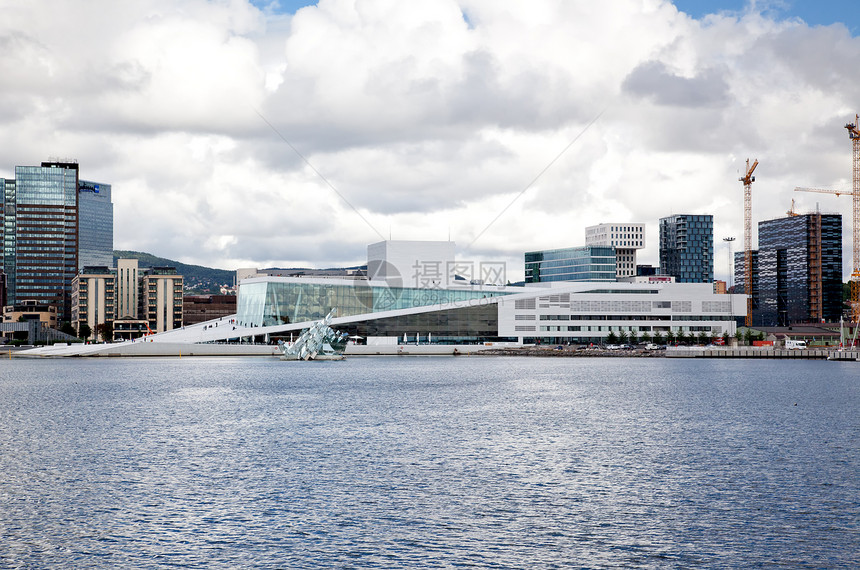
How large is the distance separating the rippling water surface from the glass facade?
83.0 metres

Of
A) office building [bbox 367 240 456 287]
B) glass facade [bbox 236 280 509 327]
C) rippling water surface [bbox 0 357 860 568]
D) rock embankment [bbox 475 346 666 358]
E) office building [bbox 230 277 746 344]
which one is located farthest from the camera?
office building [bbox 367 240 456 287]

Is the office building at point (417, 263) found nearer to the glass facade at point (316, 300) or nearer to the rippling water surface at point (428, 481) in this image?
the glass facade at point (316, 300)

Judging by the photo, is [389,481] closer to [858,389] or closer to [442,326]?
[858,389]

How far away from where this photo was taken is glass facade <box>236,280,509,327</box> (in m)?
150

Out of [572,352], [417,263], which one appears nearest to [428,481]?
[572,352]

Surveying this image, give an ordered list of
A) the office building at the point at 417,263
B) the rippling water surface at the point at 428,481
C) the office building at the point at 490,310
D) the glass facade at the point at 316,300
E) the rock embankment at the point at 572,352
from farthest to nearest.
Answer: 1. the office building at the point at 417,263
2. the office building at the point at 490,310
3. the glass facade at the point at 316,300
4. the rock embankment at the point at 572,352
5. the rippling water surface at the point at 428,481

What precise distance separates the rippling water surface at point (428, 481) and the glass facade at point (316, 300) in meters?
83.0

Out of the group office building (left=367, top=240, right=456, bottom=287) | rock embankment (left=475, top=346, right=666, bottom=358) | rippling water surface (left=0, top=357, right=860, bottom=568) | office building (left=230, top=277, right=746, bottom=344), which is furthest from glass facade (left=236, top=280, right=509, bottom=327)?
rippling water surface (left=0, top=357, right=860, bottom=568)

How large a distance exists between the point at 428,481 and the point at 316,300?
120138mm

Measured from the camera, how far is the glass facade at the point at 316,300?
150 metres

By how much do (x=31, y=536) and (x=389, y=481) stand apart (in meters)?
12.5

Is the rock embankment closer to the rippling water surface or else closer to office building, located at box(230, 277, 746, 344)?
office building, located at box(230, 277, 746, 344)

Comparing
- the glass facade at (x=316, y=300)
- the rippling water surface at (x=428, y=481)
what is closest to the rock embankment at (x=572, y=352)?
the glass facade at (x=316, y=300)

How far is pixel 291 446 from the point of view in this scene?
41812 millimetres
